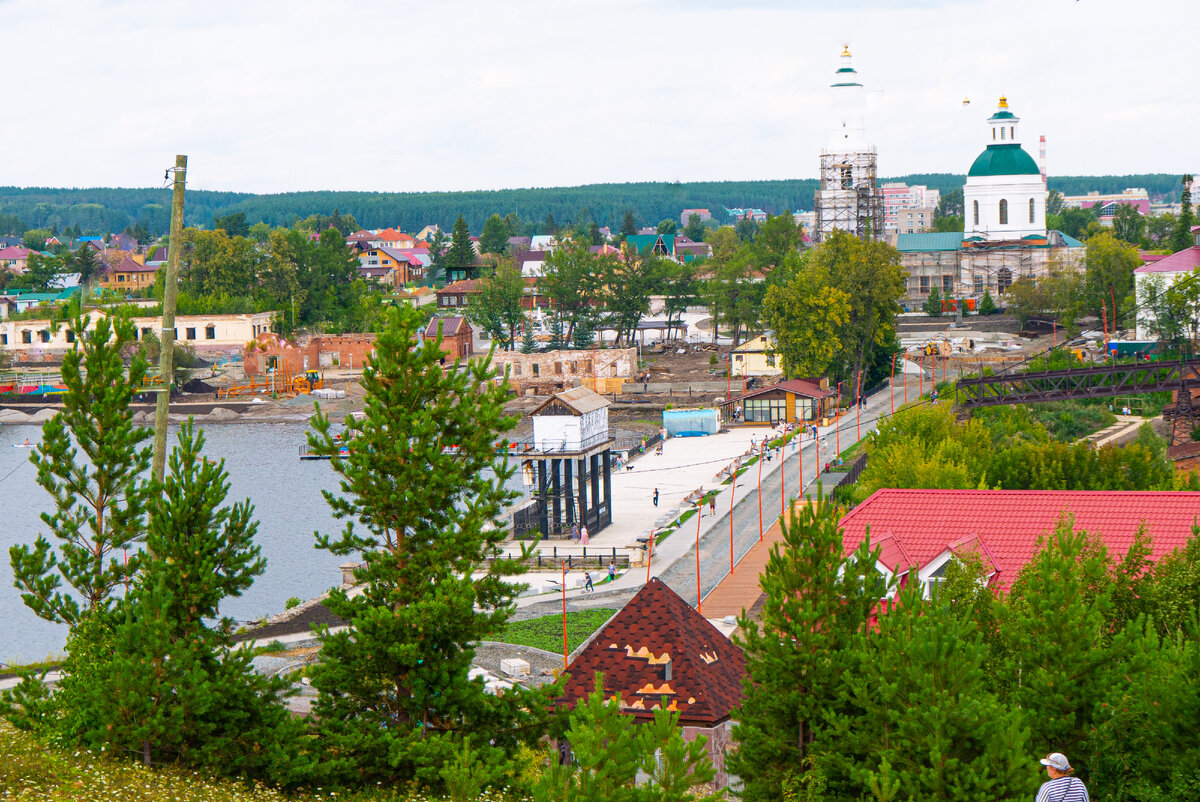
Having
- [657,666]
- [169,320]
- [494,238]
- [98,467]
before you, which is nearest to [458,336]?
[494,238]

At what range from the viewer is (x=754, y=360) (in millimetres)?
89500

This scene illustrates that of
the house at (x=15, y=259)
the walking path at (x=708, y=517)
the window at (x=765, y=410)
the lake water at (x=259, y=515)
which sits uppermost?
the house at (x=15, y=259)

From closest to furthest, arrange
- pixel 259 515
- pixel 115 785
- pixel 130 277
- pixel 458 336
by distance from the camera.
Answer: pixel 115 785 < pixel 259 515 < pixel 458 336 < pixel 130 277

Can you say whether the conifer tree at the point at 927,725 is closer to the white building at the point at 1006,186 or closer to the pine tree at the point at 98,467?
the pine tree at the point at 98,467

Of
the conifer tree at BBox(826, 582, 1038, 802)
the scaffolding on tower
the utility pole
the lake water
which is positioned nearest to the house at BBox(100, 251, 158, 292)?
the lake water

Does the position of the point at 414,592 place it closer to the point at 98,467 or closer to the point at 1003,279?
the point at 98,467

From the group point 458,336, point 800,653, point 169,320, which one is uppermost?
point 169,320

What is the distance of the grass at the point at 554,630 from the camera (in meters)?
34.8

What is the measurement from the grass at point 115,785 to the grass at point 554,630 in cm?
1538

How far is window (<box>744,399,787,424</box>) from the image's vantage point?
253ft

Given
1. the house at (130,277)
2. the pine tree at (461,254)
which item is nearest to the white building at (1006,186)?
the pine tree at (461,254)

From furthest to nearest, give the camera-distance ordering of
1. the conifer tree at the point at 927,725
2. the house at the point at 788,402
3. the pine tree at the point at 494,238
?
the pine tree at the point at 494,238, the house at the point at 788,402, the conifer tree at the point at 927,725

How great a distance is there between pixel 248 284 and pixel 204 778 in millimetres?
108712

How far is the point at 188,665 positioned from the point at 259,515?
139ft
